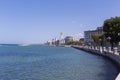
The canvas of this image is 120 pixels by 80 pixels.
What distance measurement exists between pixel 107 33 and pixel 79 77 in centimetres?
4975

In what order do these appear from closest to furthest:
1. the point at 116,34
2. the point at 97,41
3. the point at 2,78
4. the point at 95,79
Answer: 1. the point at 95,79
2. the point at 2,78
3. the point at 116,34
4. the point at 97,41

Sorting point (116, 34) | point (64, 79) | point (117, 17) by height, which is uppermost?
point (117, 17)

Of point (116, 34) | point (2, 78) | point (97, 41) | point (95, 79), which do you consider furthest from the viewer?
point (97, 41)

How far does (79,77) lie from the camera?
25422 mm

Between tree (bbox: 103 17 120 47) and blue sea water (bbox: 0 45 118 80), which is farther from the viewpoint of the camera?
tree (bbox: 103 17 120 47)

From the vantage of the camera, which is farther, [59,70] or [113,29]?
[113,29]

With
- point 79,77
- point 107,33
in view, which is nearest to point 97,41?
point 107,33

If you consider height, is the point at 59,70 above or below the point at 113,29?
below

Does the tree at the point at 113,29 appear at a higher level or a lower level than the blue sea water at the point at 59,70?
higher

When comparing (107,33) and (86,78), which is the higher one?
(107,33)

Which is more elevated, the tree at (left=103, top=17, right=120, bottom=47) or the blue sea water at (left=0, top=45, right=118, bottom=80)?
the tree at (left=103, top=17, right=120, bottom=47)

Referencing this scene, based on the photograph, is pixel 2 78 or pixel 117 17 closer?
pixel 2 78

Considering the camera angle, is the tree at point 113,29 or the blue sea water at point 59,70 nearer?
the blue sea water at point 59,70

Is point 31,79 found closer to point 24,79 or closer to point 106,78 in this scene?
point 24,79
